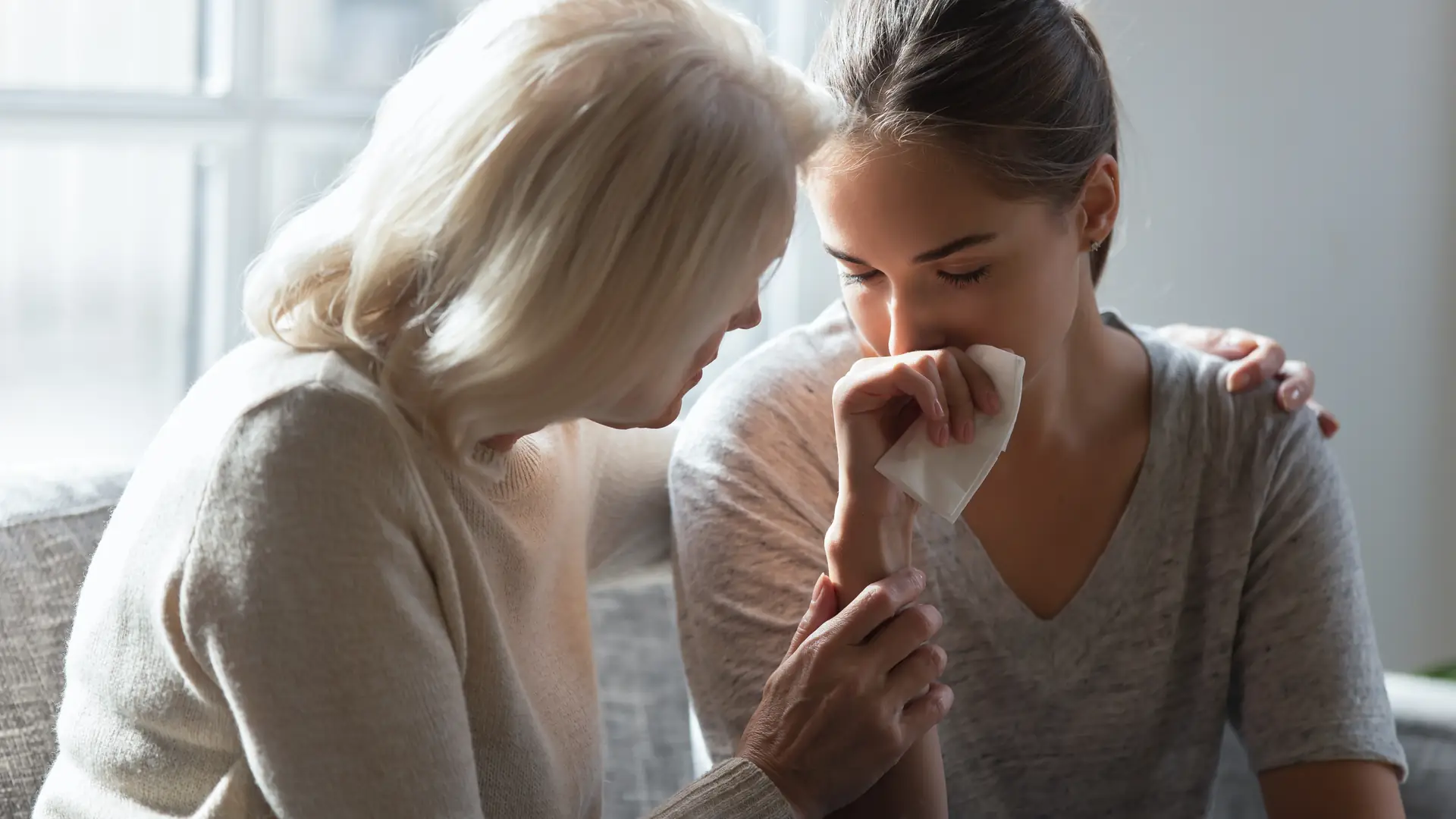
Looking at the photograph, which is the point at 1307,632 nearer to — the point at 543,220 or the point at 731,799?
the point at 731,799

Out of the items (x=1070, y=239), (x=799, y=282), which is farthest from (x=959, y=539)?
(x=799, y=282)

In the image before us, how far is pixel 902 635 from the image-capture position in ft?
3.71

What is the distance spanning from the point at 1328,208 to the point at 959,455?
1.64 metres

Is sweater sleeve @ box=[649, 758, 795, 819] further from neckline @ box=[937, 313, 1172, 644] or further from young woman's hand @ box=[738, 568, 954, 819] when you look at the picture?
neckline @ box=[937, 313, 1172, 644]

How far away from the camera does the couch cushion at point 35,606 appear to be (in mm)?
1247

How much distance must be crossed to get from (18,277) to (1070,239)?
1470 mm

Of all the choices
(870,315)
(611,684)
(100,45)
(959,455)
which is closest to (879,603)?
(959,455)

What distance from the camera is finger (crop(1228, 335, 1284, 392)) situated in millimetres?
1409

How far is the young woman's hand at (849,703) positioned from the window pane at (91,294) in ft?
4.22

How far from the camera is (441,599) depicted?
0.99 m

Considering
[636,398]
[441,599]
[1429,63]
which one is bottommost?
[441,599]

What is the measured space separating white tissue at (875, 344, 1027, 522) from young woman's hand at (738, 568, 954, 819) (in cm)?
8

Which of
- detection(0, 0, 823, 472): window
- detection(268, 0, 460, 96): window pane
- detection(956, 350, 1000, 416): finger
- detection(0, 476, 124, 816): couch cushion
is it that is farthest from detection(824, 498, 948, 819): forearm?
detection(268, 0, 460, 96): window pane

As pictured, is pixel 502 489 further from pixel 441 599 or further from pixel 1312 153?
pixel 1312 153
